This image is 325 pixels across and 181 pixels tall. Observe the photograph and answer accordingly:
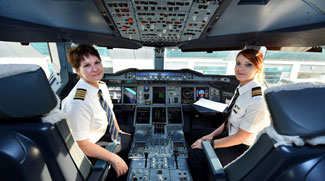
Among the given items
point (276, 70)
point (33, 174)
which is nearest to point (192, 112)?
point (276, 70)

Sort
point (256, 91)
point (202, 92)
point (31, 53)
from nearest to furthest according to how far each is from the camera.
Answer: point (256, 91)
point (31, 53)
point (202, 92)

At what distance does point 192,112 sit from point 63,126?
7.67ft

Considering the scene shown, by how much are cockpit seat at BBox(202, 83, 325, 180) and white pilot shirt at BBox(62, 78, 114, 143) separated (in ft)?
3.75

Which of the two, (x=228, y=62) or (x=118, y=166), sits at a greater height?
Answer: (x=228, y=62)

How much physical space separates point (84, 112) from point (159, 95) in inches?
65.6

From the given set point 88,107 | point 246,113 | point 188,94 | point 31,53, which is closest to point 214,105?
point 188,94

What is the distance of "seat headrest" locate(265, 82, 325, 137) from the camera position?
46cm

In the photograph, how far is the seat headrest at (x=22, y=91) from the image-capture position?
498 millimetres

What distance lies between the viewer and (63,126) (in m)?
0.66

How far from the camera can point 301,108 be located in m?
0.47

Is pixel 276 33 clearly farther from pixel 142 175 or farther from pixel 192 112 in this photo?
pixel 142 175

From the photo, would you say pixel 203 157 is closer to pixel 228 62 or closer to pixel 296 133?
pixel 296 133

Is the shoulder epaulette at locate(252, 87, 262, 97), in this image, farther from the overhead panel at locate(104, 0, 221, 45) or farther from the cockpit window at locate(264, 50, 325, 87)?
the cockpit window at locate(264, 50, 325, 87)

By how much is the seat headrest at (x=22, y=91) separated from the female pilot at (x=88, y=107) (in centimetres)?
48
